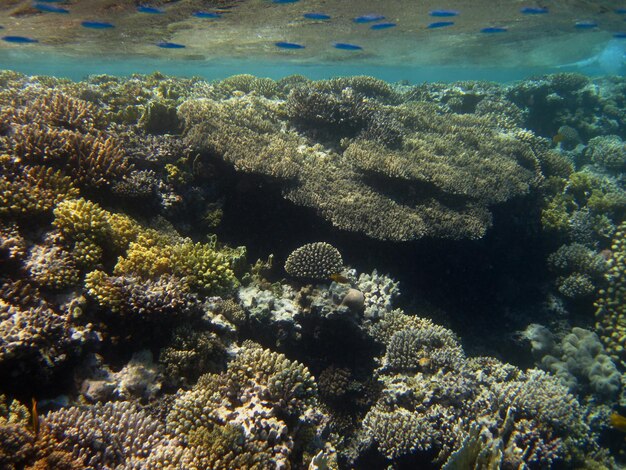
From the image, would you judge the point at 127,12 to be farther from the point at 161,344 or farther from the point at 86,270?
the point at 161,344

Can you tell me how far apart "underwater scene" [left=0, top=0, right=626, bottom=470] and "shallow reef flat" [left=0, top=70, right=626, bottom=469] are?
38mm

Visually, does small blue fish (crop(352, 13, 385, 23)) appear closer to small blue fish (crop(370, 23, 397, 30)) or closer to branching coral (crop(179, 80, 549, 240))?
small blue fish (crop(370, 23, 397, 30))

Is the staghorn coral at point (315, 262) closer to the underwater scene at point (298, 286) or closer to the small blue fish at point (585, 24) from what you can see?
the underwater scene at point (298, 286)

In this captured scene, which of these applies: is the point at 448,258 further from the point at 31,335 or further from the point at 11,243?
the point at 11,243

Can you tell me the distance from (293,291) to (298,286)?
0.51 ft

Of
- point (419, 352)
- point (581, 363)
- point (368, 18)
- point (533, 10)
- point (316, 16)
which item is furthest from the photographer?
point (368, 18)

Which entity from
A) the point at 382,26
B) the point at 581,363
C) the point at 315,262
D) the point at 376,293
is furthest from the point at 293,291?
the point at 382,26

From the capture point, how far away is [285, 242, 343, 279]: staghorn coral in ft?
20.5

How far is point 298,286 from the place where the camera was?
6484mm

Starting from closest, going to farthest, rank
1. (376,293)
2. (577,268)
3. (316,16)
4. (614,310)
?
1. (376,293)
2. (614,310)
3. (577,268)
4. (316,16)

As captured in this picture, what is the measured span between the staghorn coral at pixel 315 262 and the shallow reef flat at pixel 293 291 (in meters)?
0.03

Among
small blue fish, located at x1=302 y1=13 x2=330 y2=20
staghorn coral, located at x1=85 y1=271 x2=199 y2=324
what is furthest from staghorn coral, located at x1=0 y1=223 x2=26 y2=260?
small blue fish, located at x1=302 y1=13 x2=330 y2=20

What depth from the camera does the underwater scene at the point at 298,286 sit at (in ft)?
13.5

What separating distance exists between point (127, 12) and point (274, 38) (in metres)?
11.2
